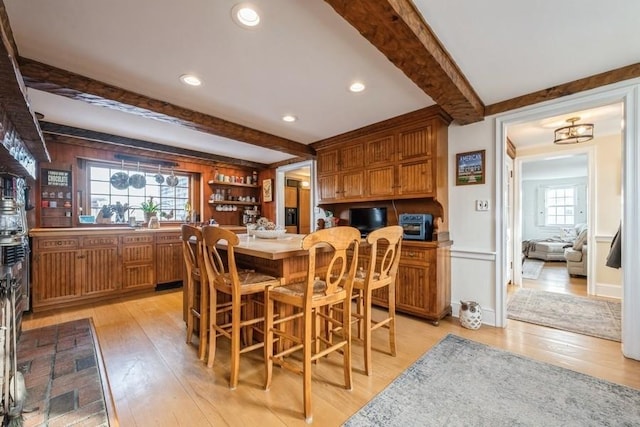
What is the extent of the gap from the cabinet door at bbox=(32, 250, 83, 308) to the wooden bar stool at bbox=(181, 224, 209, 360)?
1.88m

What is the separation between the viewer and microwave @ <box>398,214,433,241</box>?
3035mm

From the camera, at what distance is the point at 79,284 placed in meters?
3.49

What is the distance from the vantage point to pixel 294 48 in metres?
1.91

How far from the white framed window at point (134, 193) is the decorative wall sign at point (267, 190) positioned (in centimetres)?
150

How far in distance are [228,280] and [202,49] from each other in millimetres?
1622

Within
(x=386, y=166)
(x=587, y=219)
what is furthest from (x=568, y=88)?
(x=587, y=219)

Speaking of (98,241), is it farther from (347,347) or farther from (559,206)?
(559,206)

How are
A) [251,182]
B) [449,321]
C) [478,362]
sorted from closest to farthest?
[478,362] → [449,321] → [251,182]

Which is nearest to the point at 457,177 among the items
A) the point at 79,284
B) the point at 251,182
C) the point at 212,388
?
the point at 212,388

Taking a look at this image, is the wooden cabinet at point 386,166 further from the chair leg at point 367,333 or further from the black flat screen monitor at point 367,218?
the chair leg at point 367,333

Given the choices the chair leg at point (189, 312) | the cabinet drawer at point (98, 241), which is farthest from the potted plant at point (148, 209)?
the chair leg at point (189, 312)

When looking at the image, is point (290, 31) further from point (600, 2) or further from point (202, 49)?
point (600, 2)

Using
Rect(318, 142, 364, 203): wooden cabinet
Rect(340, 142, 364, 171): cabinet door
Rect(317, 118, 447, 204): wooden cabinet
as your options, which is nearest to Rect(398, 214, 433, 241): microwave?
Rect(317, 118, 447, 204): wooden cabinet

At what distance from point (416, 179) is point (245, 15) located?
231cm
